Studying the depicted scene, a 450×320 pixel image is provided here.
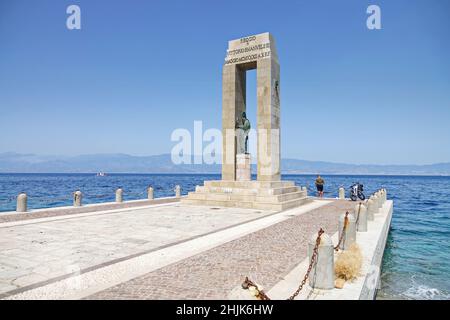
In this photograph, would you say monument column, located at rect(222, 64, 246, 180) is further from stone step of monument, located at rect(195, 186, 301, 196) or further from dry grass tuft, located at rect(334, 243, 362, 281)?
dry grass tuft, located at rect(334, 243, 362, 281)

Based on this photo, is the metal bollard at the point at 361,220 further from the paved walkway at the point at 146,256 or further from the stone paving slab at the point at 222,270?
the stone paving slab at the point at 222,270

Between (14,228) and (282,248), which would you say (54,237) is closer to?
(14,228)

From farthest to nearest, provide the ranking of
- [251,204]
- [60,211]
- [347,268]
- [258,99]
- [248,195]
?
[258,99] < [248,195] < [251,204] < [60,211] < [347,268]

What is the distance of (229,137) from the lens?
22.4 m

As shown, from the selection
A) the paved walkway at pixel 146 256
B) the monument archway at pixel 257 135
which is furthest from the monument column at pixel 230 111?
the paved walkway at pixel 146 256

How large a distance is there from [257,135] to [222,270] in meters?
15.3

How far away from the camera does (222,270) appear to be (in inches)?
272

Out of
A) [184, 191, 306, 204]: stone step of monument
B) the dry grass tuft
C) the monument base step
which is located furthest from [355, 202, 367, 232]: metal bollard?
[184, 191, 306, 204]: stone step of monument

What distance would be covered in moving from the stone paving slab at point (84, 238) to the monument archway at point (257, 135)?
3.32 m

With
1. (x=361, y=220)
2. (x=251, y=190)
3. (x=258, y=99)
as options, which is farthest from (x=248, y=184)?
(x=361, y=220)

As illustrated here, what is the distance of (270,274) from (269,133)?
49.4ft

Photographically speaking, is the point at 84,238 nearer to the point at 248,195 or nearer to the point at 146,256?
Result: the point at 146,256

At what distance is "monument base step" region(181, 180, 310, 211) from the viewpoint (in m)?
18.5
